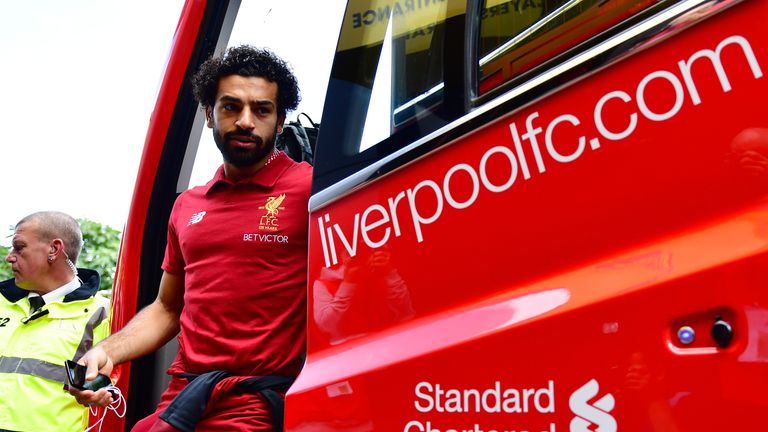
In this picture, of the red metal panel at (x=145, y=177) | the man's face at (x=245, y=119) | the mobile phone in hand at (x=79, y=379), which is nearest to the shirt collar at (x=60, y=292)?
the red metal panel at (x=145, y=177)

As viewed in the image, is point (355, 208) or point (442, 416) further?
point (355, 208)

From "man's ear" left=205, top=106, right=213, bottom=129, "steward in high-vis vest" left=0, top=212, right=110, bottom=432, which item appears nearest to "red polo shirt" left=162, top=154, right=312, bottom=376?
"man's ear" left=205, top=106, right=213, bottom=129

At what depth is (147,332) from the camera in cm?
259

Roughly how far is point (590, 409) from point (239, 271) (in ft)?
3.69

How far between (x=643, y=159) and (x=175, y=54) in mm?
2038

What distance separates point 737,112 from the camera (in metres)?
1.31

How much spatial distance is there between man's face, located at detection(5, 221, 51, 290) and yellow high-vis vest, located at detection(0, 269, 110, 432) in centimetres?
18

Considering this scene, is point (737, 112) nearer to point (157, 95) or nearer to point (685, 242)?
point (685, 242)

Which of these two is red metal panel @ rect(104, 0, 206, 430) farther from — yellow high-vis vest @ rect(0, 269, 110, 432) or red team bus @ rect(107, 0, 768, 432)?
red team bus @ rect(107, 0, 768, 432)

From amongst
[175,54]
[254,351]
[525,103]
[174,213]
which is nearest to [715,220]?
[525,103]

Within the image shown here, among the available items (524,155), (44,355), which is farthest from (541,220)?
(44,355)

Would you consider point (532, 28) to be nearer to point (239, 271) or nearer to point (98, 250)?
point (239, 271)

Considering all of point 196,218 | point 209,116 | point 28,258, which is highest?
point 28,258

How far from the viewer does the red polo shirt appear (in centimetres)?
222
